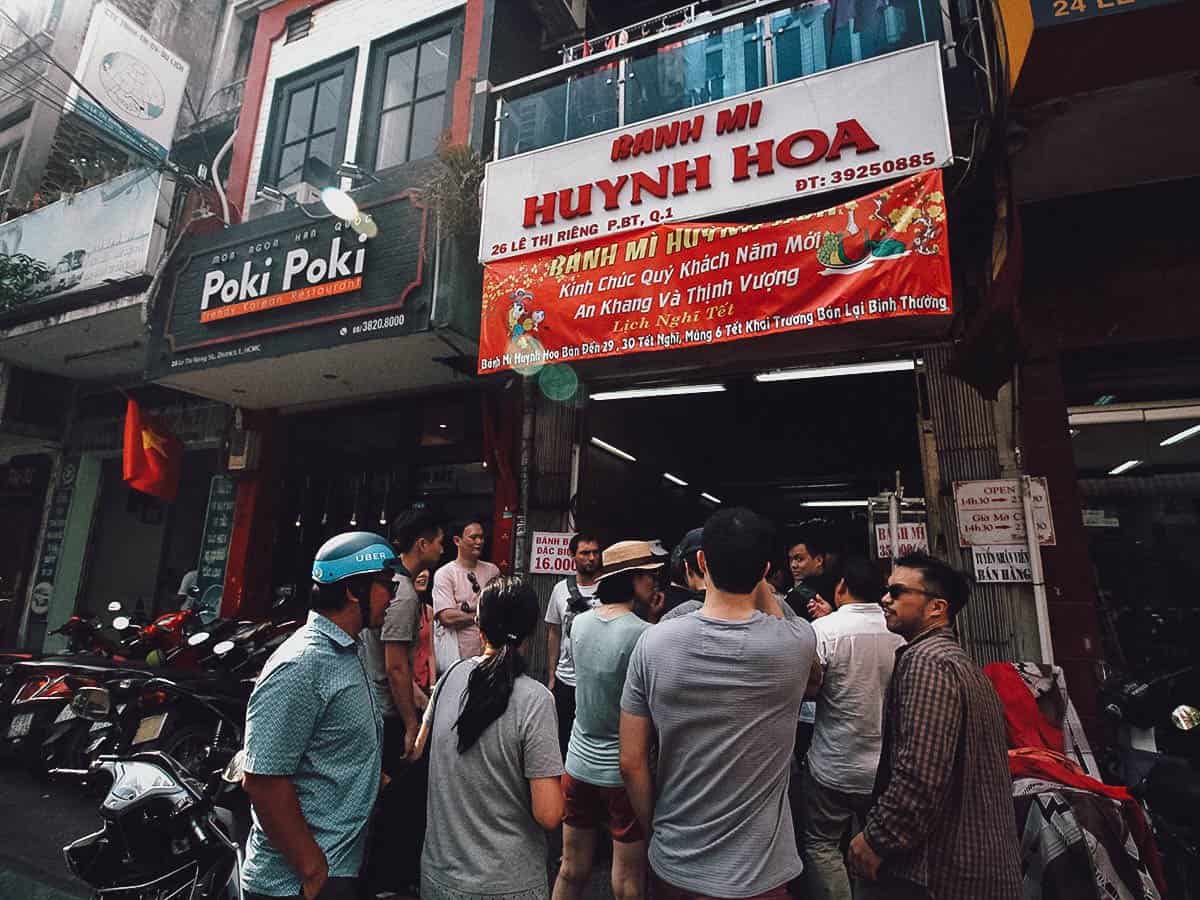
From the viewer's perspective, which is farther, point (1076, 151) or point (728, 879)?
point (1076, 151)

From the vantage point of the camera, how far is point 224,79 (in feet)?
41.1

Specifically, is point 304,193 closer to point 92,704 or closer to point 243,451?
point 243,451

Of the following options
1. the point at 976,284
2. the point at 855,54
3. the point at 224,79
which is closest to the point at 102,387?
the point at 224,79

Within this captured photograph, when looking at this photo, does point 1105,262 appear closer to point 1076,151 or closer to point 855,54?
point 1076,151

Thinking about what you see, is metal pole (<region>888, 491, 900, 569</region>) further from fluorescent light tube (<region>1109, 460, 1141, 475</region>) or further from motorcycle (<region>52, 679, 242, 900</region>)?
motorcycle (<region>52, 679, 242, 900</region>)

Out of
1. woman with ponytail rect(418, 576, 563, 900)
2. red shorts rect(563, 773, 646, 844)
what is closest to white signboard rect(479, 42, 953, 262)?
red shorts rect(563, 773, 646, 844)

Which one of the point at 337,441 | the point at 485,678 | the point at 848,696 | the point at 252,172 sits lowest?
the point at 848,696

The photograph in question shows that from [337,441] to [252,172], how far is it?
4246 mm

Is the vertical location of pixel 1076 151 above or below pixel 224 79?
below

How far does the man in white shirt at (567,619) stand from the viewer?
14.1ft

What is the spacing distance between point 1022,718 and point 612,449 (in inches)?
222

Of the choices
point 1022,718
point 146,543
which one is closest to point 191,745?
→ point 1022,718

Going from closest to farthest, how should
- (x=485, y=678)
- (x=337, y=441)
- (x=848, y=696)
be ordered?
(x=485, y=678) → (x=848, y=696) → (x=337, y=441)

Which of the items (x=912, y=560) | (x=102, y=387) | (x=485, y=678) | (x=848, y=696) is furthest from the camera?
(x=102, y=387)
